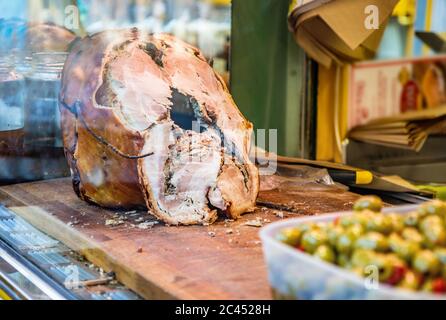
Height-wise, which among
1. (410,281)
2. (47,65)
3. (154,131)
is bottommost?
(410,281)

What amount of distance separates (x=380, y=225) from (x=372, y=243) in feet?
0.21

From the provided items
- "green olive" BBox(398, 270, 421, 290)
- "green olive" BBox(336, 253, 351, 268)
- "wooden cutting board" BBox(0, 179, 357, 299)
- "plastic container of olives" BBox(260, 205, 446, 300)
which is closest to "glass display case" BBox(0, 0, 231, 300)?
"wooden cutting board" BBox(0, 179, 357, 299)

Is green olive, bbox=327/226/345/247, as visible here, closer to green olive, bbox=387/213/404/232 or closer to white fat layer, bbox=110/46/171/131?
green olive, bbox=387/213/404/232

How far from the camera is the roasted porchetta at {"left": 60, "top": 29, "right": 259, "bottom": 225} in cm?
178

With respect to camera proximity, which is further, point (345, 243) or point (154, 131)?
point (154, 131)

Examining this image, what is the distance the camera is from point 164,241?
64.7 inches

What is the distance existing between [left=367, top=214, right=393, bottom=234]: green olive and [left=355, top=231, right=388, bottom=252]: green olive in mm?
33

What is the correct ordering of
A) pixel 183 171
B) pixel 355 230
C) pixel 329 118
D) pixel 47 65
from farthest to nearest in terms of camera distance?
1. pixel 329 118
2. pixel 47 65
3. pixel 183 171
4. pixel 355 230

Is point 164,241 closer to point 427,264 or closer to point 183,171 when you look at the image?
point 183,171

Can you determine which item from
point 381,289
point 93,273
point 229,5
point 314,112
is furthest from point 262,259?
point 314,112

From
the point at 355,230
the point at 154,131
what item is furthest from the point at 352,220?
the point at 154,131

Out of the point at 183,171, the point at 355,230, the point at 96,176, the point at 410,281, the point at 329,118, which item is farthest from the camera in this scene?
the point at 329,118

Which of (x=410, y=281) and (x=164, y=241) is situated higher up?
(x=410, y=281)
